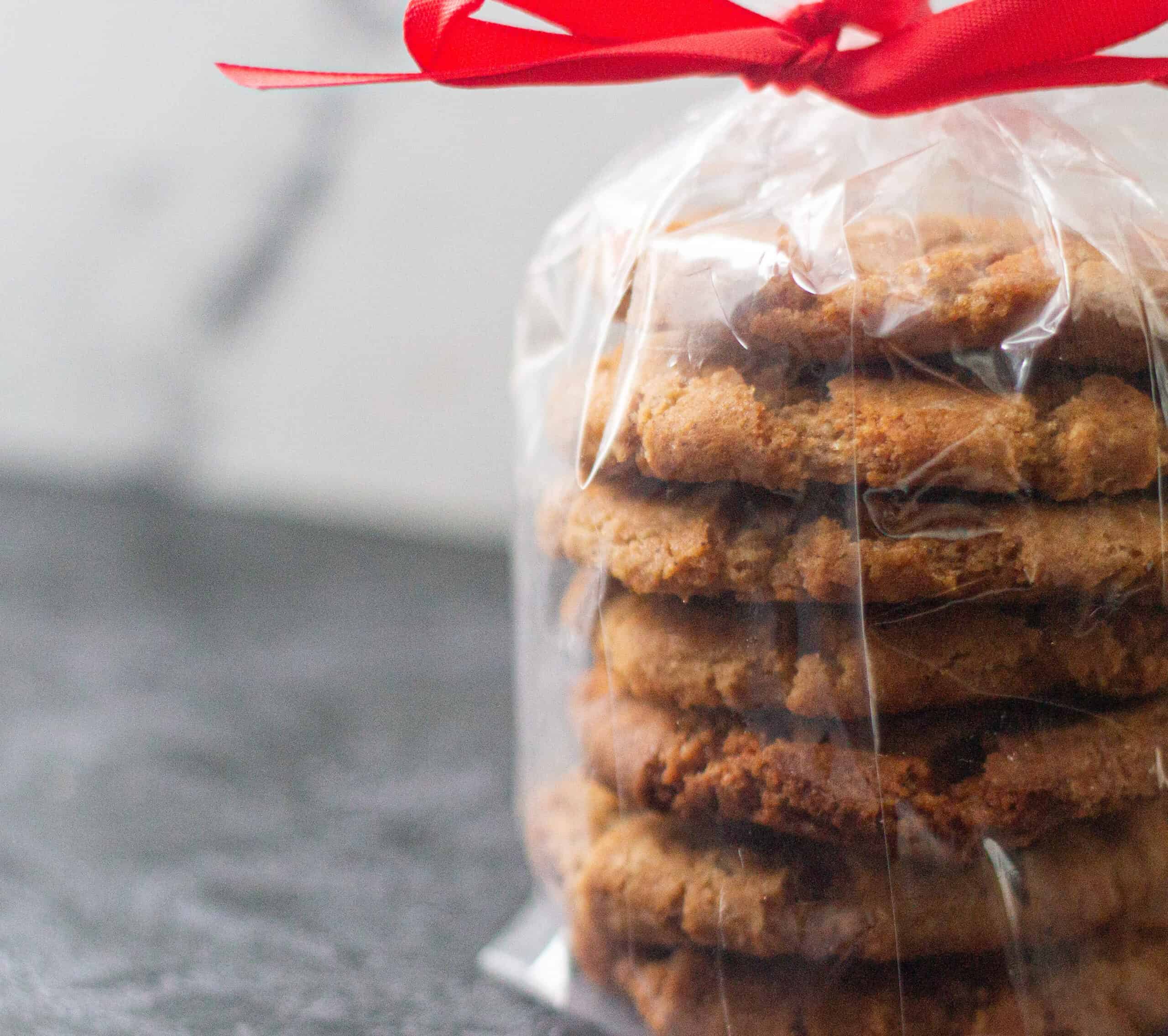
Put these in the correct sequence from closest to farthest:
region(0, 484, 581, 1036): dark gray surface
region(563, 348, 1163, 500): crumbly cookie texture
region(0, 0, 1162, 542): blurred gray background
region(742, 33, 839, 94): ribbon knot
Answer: region(563, 348, 1163, 500): crumbly cookie texture, region(742, 33, 839, 94): ribbon knot, region(0, 484, 581, 1036): dark gray surface, region(0, 0, 1162, 542): blurred gray background

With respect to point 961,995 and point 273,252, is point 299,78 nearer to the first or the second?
point 961,995

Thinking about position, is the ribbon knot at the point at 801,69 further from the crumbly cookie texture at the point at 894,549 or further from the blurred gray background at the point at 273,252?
the blurred gray background at the point at 273,252

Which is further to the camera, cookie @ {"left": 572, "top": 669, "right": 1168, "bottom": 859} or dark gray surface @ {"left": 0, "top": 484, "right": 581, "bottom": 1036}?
dark gray surface @ {"left": 0, "top": 484, "right": 581, "bottom": 1036}

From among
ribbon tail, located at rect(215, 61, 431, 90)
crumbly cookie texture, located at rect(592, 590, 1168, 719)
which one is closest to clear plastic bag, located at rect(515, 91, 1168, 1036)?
crumbly cookie texture, located at rect(592, 590, 1168, 719)

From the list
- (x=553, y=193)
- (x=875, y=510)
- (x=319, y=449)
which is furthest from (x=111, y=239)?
(x=875, y=510)

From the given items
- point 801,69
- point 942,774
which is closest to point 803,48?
point 801,69

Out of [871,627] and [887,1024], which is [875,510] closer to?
[871,627]

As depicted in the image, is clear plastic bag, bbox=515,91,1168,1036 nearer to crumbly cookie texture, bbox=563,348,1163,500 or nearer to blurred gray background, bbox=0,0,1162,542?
crumbly cookie texture, bbox=563,348,1163,500
